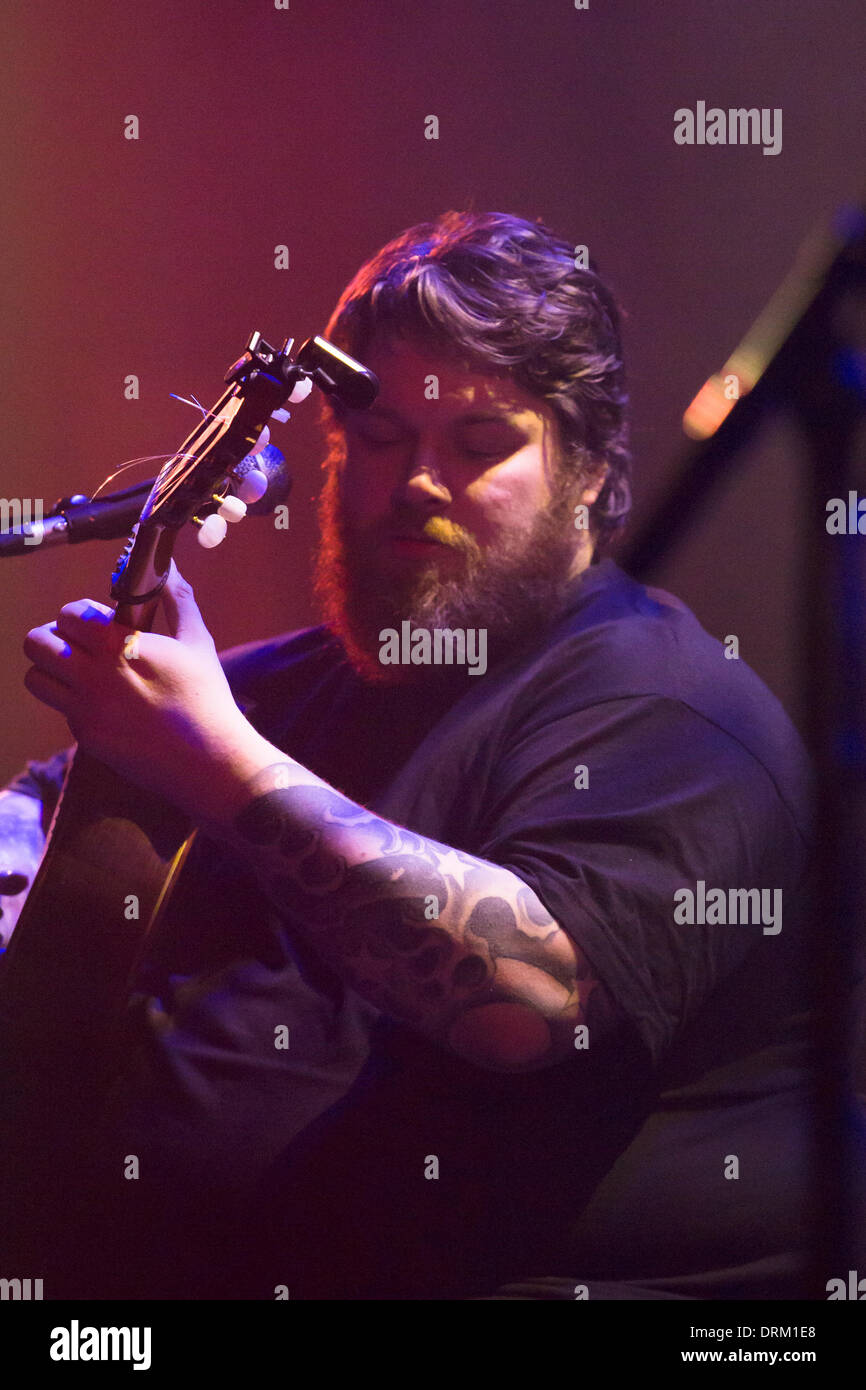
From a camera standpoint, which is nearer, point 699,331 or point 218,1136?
point 218,1136

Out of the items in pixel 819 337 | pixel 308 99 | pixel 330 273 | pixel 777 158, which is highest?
pixel 308 99

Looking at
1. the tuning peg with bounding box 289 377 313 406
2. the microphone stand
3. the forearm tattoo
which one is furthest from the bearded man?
the tuning peg with bounding box 289 377 313 406

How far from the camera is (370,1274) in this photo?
150 centimetres

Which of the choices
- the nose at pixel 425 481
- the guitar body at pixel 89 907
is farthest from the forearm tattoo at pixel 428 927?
the nose at pixel 425 481

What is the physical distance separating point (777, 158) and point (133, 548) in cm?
114

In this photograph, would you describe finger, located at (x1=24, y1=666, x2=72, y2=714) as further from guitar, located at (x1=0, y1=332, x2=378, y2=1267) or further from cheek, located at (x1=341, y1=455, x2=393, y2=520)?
cheek, located at (x1=341, y1=455, x2=393, y2=520)

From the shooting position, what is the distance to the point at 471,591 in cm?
158

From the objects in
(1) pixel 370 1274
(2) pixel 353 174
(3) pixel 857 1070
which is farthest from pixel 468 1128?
(2) pixel 353 174

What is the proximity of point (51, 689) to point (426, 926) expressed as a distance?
1.73 feet

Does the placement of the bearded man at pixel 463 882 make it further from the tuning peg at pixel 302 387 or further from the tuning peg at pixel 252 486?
the tuning peg at pixel 302 387

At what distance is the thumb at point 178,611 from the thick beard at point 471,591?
1.15 ft

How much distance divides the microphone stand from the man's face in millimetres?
314

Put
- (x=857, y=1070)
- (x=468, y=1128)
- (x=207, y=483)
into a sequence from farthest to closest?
(x=857, y=1070)
(x=468, y=1128)
(x=207, y=483)

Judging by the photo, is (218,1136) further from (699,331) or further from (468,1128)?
(699,331)
